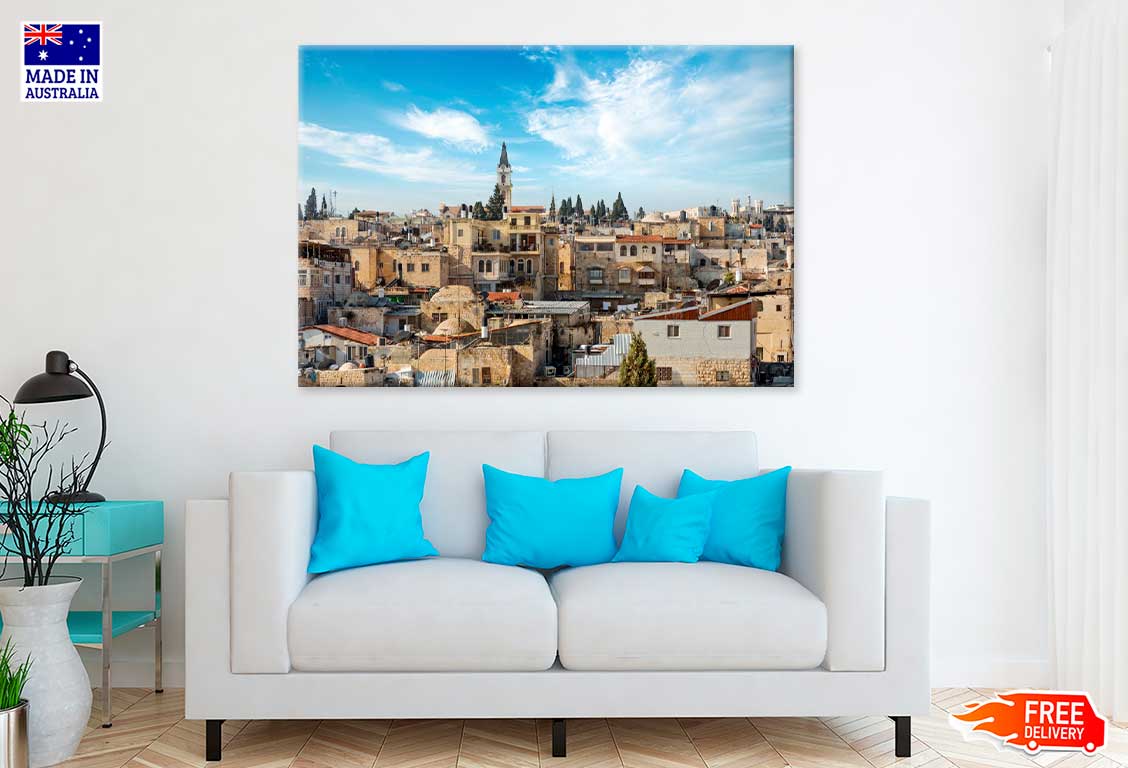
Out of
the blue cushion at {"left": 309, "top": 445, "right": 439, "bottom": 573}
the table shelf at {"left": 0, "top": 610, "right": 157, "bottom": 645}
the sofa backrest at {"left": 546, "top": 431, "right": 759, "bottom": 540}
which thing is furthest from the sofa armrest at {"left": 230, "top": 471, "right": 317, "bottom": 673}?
the sofa backrest at {"left": 546, "top": 431, "right": 759, "bottom": 540}

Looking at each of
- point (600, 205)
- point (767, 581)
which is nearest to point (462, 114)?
point (600, 205)

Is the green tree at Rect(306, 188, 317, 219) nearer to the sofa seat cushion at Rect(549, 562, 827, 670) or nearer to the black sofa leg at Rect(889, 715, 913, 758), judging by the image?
the sofa seat cushion at Rect(549, 562, 827, 670)

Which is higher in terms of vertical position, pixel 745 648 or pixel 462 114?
pixel 462 114

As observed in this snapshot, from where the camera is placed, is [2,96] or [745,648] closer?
[745,648]

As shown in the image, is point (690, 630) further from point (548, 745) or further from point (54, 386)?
point (54, 386)

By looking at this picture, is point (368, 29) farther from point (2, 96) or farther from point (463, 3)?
point (2, 96)
